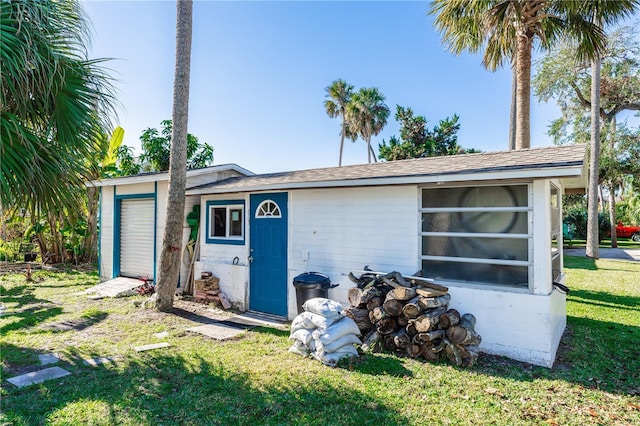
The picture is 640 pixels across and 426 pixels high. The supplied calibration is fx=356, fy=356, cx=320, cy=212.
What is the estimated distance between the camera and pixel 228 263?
8391 millimetres

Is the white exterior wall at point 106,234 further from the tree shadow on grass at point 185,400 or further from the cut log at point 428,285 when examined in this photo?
the cut log at point 428,285

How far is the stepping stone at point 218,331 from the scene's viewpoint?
19.9 feet

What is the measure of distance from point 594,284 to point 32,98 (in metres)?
13.8

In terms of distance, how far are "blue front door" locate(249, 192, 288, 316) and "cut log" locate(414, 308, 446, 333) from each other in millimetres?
3269

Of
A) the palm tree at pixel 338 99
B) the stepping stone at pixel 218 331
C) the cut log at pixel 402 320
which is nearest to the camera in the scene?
the cut log at pixel 402 320

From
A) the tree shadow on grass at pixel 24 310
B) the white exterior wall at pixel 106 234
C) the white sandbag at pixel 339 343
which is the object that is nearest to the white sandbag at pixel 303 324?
the white sandbag at pixel 339 343

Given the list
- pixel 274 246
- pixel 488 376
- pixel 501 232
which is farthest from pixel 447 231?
pixel 274 246

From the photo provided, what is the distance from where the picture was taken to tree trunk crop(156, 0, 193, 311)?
7430mm

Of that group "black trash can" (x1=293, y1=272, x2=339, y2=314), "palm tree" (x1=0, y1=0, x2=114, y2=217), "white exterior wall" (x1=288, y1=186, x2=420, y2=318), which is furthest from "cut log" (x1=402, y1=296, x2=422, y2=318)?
"palm tree" (x1=0, y1=0, x2=114, y2=217)

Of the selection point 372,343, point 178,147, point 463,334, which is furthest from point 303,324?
point 178,147

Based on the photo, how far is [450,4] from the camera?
27.4 ft

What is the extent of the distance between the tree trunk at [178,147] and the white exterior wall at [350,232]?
2401mm

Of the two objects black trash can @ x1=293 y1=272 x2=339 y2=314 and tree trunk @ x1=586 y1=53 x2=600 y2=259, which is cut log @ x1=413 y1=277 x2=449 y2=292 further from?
tree trunk @ x1=586 y1=53 x2=600 y2=259

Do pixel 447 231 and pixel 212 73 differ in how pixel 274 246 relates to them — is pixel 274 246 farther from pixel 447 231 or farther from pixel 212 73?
pixel 212 73
